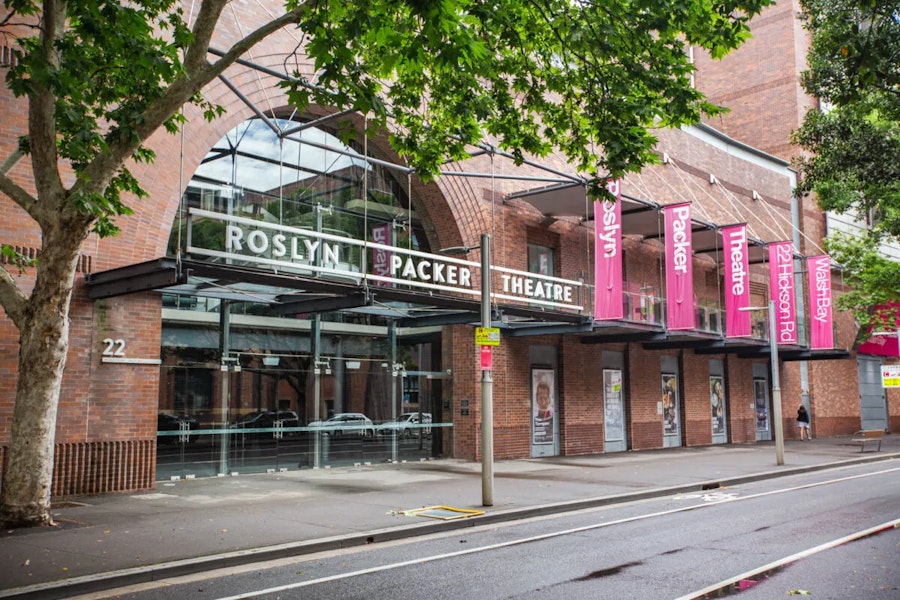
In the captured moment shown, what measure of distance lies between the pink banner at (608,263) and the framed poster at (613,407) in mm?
4634

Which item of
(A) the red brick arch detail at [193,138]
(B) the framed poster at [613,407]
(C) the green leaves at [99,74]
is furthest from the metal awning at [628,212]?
(C) the green leaves at [99,74]

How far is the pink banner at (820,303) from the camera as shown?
31.3 metres

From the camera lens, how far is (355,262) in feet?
62.0

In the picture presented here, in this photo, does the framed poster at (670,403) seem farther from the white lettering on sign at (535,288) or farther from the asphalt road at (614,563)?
the asphalt road at (614,563)

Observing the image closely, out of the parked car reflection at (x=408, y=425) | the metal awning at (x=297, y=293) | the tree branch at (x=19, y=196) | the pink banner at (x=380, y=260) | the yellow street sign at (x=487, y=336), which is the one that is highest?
the pink banner at (x=380, y=260)

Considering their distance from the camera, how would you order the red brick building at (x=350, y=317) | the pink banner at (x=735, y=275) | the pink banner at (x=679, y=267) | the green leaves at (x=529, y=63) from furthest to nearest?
A: the pink banner at (x=735, y=275), the pink banner at (x=679, y=267), the red brick building at (x=350, y=317), the green leaves at (x=529, y=63)

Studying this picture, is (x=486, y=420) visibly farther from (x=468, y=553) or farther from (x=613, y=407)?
(x=613, y=407)

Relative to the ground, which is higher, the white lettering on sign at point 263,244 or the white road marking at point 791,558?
the white lettering on sign at point 263,244

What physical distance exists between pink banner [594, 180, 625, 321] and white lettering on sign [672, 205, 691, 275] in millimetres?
3144

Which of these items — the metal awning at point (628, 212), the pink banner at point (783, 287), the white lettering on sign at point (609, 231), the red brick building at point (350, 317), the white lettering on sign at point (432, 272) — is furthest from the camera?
the pink banner at point (783, 287)

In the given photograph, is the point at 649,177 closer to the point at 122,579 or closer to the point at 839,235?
the point at 839,235

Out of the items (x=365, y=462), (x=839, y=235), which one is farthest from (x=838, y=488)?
(x=839, y=235)

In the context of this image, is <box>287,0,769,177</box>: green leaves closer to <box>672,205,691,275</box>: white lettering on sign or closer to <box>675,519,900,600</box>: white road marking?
<box>675,519,900,600</box>: white road marking

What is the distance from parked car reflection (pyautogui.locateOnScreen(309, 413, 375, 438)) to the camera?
18.8 meters
